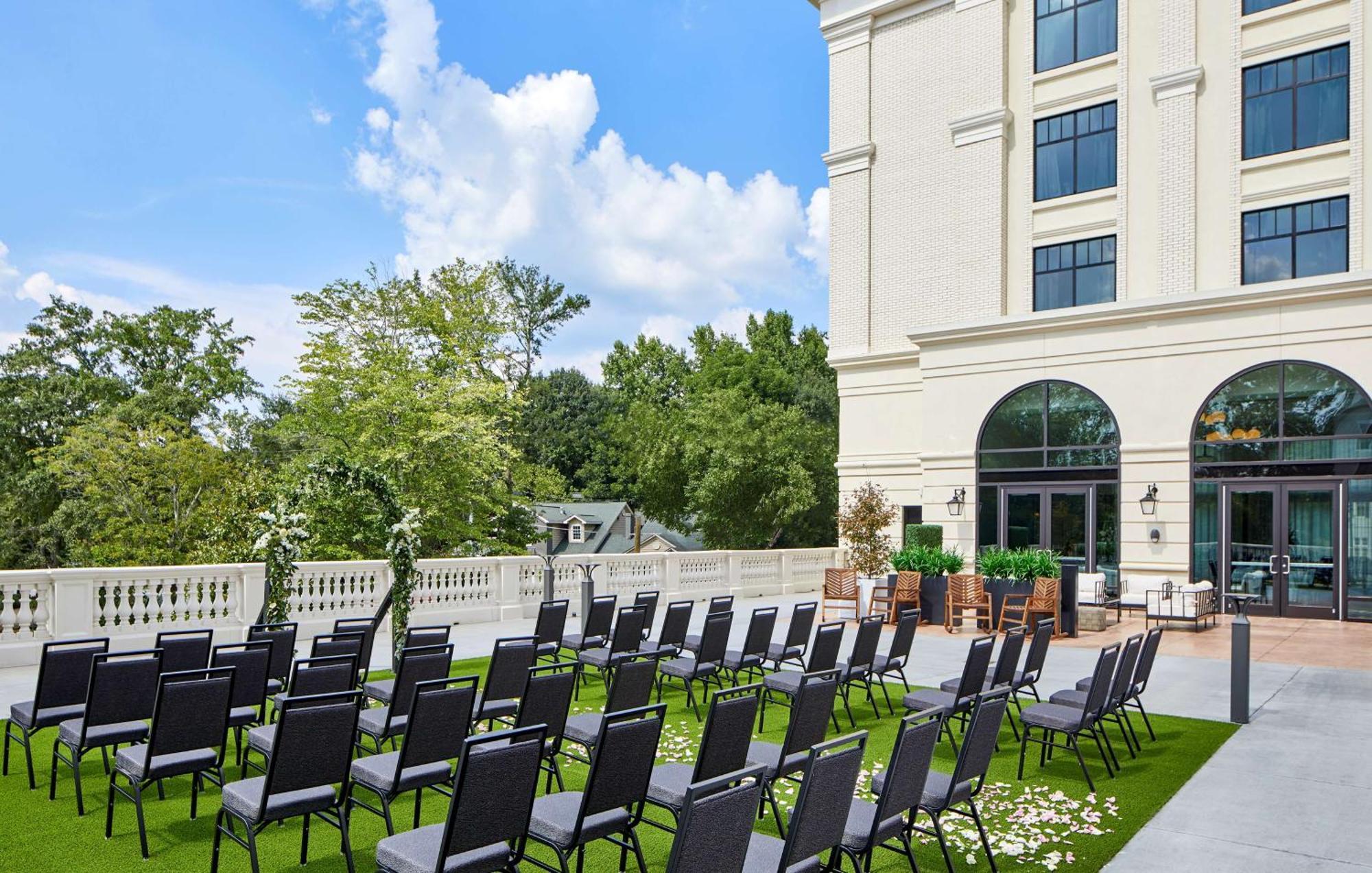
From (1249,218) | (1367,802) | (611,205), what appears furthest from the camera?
(611,205)

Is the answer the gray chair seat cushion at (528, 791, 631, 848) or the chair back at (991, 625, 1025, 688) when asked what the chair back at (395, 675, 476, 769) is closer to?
the gray chair seat cushion at (528, 791, 631, 848)

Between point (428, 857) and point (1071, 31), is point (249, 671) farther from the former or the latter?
point (1071, 31)

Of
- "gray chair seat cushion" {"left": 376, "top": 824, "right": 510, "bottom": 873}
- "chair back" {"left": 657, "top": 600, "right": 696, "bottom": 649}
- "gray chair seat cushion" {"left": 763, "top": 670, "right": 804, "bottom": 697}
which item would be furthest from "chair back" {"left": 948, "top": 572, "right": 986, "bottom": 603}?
"gray chair seat cushion" {"left": 376, "top": 824, "right": 510, "bottom": 873}

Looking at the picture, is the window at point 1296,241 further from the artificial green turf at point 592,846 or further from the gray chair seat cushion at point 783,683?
the gray chair seat cushion at point 783,683

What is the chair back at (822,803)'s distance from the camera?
14.0 ft

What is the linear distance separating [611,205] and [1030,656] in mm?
60439

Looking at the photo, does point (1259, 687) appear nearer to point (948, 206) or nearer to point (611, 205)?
point (948, 206)

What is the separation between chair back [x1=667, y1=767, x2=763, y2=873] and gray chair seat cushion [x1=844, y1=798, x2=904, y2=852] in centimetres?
99

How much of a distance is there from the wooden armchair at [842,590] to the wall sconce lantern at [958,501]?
4.45 metres

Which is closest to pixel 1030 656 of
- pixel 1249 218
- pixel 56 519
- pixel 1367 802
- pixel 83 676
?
pixel 1367 802

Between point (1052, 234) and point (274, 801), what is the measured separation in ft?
77.3

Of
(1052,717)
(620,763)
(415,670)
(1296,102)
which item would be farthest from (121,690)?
(1296,102)

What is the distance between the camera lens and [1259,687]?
12039 mm

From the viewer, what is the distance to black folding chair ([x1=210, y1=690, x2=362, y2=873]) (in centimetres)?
519
